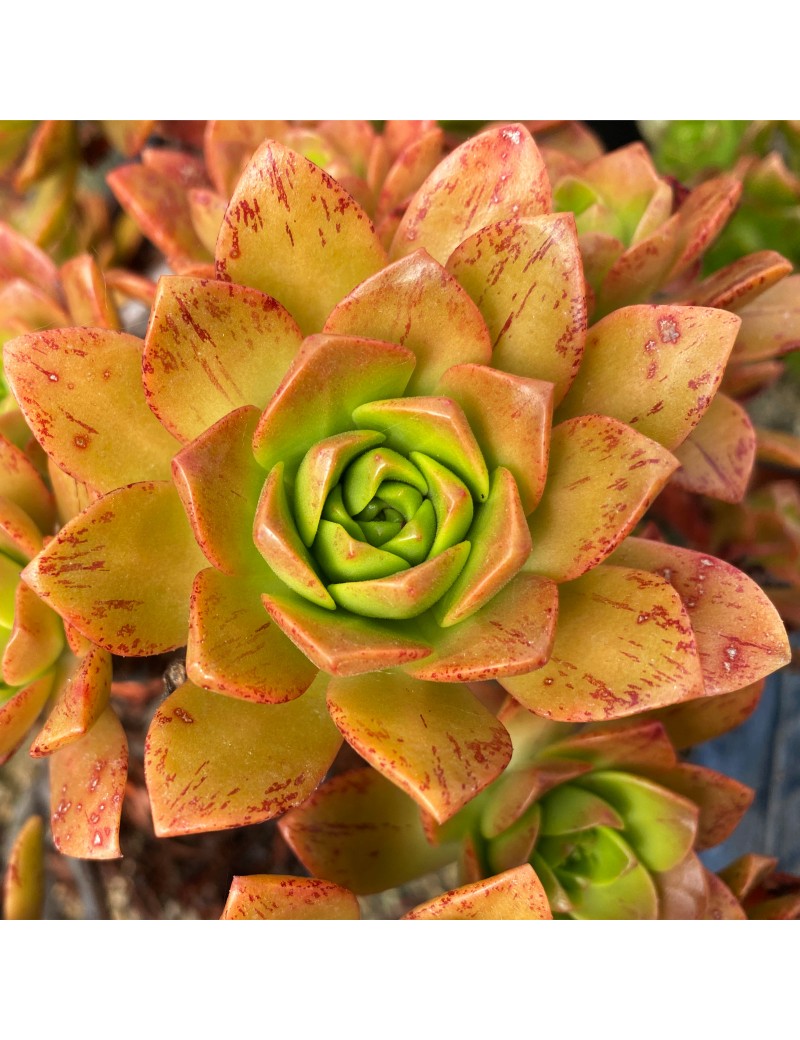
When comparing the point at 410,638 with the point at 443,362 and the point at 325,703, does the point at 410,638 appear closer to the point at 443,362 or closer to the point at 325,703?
the point at 325,703

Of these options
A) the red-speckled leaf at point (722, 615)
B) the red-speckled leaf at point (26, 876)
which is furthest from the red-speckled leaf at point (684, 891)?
the red-speckled leaf at point (26, 876)

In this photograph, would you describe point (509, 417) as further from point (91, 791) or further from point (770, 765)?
point (770, 765)

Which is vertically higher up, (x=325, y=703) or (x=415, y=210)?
(x=415, y=210)

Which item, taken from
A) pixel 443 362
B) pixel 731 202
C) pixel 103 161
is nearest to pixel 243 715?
pixel 443 362

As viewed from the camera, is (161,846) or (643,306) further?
(161,846)

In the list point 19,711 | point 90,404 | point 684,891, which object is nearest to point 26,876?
point 19,711

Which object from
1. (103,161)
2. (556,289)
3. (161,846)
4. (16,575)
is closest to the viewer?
(556,289)
